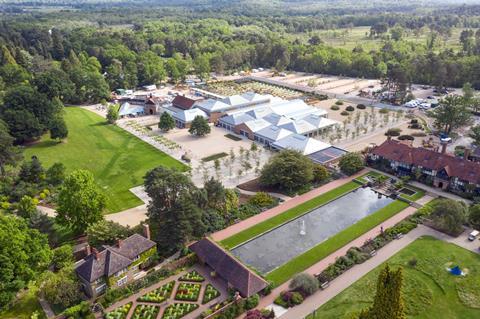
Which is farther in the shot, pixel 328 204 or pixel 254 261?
pixel 328 204

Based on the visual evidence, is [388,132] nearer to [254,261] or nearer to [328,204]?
[328,204]

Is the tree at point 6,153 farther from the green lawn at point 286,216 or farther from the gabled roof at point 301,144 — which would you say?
the gabled roof at point 301,144

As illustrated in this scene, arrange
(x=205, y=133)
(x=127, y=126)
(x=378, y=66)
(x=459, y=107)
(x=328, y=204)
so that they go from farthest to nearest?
(x=378, y=66) → (x=127, y=126) → (x=205, y=133) → (x=459, y=107) → (x=328, y=204)

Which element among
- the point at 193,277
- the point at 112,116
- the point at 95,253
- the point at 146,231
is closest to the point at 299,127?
the point at 112,116

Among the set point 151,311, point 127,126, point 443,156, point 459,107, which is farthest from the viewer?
point 127,126

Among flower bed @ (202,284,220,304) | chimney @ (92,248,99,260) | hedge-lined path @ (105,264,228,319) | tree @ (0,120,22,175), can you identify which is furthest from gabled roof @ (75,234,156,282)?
tree @ (0,120,22,175)

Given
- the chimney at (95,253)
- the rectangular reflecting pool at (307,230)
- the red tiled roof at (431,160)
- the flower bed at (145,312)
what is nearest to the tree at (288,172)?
the rectangular reflecting pool at (307,230)

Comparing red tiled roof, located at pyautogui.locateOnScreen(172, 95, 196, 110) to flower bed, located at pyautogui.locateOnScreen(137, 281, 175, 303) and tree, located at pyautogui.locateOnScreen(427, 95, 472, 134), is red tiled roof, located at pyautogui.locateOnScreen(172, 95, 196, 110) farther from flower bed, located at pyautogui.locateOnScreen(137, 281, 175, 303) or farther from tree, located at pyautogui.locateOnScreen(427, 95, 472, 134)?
flower bed, located at pyautogui.locateOnScreen(137, 281, 175, 303)

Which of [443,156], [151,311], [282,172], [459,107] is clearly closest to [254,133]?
[282,172]

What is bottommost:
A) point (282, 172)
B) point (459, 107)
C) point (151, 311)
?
point (151, 311)
